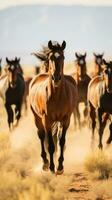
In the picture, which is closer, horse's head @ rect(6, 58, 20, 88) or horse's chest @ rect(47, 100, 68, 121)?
horse's chest @ rect(47, 100, 68, 121)

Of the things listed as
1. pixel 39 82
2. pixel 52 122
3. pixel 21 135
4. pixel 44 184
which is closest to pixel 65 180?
pixel 44 184

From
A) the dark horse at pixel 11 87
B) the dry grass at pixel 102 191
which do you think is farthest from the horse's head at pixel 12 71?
the dry grass at pixel 102 191

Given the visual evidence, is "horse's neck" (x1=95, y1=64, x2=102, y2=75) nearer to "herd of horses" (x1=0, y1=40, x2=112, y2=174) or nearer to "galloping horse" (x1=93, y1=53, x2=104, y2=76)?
"galloping horse" (x1=93, y1=53, x2=104, y2=76)

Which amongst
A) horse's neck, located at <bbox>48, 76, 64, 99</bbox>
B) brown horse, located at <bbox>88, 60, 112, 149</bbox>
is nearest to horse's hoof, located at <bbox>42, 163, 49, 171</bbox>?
horse's neck, located at <bbox>48, 76, 64, 99</bbox>

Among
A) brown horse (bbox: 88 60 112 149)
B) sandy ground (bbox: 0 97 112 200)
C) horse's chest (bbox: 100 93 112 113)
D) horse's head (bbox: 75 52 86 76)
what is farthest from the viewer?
horse's head (bbox: 75 52 86 76)

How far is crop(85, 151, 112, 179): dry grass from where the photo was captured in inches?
460

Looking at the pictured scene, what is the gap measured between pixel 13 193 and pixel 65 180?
1.94m

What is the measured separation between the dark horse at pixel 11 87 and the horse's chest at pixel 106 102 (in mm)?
5336

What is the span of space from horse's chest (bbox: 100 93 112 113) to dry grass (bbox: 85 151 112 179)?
2419 mm

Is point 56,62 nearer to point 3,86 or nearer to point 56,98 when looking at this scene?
point 56,98

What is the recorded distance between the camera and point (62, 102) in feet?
38.3

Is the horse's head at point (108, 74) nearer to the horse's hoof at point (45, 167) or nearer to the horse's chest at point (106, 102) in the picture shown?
the horse's chest at point (106, 102)

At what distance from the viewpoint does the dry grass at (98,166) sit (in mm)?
11680

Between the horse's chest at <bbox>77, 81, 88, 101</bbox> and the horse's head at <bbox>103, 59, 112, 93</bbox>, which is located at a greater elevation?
the horse's head at <bbox>103, 59, 112, 93</bbox>
